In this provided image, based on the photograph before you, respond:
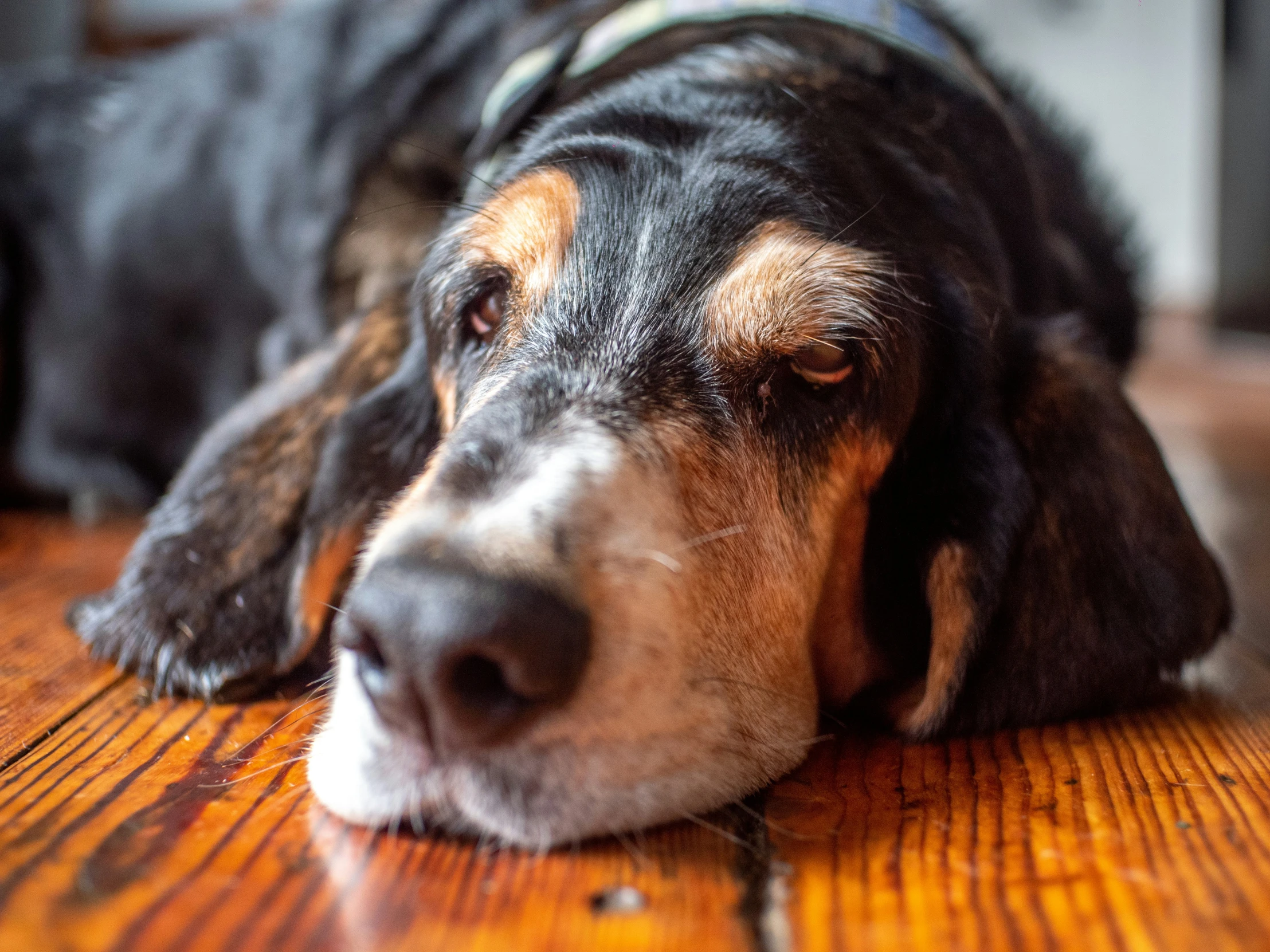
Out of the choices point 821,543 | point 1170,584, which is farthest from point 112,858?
point 1170,584

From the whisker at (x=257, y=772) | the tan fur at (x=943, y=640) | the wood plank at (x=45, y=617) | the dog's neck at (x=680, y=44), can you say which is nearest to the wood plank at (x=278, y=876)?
the whisker at (x=257, y=772)

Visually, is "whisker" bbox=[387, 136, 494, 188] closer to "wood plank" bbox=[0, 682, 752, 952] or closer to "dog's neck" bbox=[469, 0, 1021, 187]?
"dog's neck" bbox=[469, 0, 1021, 187]

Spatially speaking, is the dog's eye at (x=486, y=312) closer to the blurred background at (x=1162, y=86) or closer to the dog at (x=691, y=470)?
the dog at (x=691, y=470)

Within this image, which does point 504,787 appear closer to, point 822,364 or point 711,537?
point 711,537

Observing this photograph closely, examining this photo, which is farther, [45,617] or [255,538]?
[45,617]

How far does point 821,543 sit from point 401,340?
103 cm

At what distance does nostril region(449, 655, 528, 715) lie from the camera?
52.9 inches

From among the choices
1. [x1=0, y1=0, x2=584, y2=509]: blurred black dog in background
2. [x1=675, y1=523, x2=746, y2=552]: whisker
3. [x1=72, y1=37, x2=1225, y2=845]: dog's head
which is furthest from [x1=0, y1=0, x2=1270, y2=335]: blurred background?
[x1=675, y1=523, x2=746, y2=552]: whisker

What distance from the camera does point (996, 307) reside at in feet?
7.11

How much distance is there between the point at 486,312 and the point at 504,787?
3.28ft

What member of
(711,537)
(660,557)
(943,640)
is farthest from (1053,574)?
(660,557)

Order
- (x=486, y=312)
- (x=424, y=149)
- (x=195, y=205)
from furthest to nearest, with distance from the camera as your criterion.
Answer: (x=195, y=205)
(x=424, y=149)
(x=486, y=312)

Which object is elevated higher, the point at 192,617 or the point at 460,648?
the point at 460,648

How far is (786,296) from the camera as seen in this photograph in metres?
1.89
